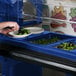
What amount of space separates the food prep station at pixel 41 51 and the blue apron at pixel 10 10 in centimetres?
16

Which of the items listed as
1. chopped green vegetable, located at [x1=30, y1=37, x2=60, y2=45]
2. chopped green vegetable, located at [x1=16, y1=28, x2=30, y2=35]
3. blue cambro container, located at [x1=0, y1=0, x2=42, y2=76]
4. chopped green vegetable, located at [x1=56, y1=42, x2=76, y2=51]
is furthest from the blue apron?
chopped green vegetable, located at [x1=56, y1=42, x2=76, y2=51]

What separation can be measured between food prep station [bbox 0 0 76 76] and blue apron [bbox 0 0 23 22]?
0.53ft

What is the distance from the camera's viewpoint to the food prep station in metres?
1.07

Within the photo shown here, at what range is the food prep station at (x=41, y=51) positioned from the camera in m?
1.07

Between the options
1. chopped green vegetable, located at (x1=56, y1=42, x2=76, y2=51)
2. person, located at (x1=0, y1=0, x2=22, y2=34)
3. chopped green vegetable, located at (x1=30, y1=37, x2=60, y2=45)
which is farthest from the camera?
person, located at (x1=0, y1=0, x2=22, y2=34)

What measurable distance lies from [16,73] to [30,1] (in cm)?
55

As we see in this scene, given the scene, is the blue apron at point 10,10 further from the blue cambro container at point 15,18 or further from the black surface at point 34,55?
the black surface at point 34,55

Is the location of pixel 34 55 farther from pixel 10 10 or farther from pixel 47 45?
pixel 10 10

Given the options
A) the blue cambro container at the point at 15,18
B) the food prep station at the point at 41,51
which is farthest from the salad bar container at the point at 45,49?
the blue cambro container at the point at 15,18

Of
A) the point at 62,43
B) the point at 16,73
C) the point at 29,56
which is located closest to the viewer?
the point at 29,56

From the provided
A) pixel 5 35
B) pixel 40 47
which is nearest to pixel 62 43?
pixel 40 47

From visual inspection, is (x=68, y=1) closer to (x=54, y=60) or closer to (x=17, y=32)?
(x=17, y=32)

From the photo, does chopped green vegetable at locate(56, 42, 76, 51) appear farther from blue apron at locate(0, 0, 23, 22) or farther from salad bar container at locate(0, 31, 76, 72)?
blue apron at locate(0, 0, 23, 22)

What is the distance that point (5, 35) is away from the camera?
1.43 m
